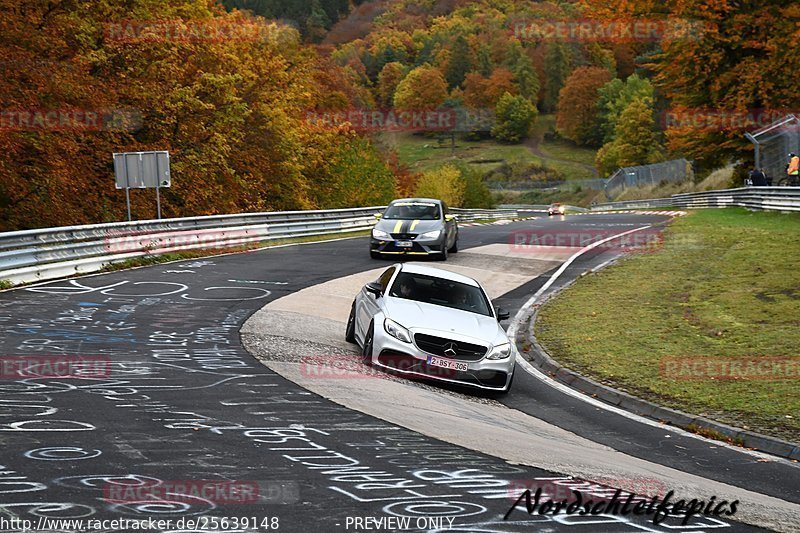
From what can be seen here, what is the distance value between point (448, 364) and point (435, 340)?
359 mm

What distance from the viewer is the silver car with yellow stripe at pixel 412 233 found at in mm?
25891

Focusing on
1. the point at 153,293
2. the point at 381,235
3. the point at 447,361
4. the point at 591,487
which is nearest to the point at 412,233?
the point at 381,235

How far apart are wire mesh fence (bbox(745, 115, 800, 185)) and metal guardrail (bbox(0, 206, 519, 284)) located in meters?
19.9

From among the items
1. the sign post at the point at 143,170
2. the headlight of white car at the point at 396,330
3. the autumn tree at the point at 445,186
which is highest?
the sign post at the point at 143,170

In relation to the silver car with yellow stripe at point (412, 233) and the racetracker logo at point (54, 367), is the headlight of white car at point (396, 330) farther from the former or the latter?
the silver car with yellow stripe at point (412, 233)

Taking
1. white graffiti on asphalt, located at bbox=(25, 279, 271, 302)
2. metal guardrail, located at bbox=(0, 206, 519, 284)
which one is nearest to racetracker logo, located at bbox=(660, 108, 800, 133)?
metal guardrail, located at bbox=(0, 206, 519, 284)

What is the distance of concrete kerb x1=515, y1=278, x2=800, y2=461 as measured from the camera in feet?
32.0

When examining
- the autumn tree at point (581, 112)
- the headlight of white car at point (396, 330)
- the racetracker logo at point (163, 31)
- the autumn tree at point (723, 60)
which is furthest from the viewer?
the autumn tree at point (581, 112)

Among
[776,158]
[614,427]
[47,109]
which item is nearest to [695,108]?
[776,158]

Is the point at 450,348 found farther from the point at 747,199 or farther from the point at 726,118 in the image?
the point at 726,118

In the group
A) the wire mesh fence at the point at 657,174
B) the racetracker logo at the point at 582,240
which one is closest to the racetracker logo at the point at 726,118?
the racetracker logo at the point at 582,240

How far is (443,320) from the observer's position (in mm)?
12617

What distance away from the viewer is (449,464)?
762 cm

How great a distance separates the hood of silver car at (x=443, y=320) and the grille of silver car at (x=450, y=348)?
0.09 meters
